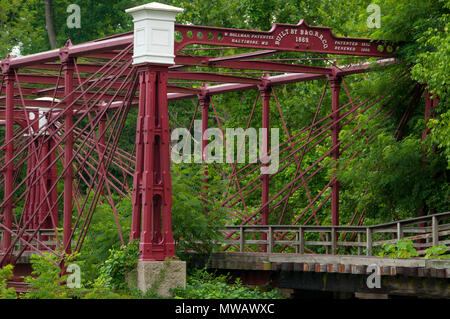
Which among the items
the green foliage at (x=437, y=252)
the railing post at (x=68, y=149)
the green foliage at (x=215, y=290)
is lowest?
the green foliage at (x=215, y=290)

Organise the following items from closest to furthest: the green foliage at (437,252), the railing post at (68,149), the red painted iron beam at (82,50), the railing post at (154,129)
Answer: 1. the green foliage at (437,252)
2. the railing post at (154,129)
3. the red painted iron beam at (82,50)
4. the railing post at (68,149)

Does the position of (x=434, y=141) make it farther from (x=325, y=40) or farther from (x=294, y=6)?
(x=294, y=6)

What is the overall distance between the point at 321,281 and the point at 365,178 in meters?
4.38

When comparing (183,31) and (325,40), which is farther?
(325,40)

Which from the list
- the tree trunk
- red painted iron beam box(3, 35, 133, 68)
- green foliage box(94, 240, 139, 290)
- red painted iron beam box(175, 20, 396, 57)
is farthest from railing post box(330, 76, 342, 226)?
the tree trunk

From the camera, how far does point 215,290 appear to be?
26.9 m

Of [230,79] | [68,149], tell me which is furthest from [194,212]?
[230,79]

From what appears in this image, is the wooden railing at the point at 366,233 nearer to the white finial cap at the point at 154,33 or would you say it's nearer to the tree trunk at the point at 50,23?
the white finial cap at the point at 154,33

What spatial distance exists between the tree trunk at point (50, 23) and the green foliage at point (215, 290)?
38.3 m

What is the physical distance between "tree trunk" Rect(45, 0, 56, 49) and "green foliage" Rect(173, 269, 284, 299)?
38.3 meters

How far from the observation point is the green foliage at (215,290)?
1004 inches

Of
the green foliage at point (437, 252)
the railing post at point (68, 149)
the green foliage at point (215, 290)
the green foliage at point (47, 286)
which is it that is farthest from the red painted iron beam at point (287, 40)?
the green foliage at point (437, 252)

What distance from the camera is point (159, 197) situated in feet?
86.6
